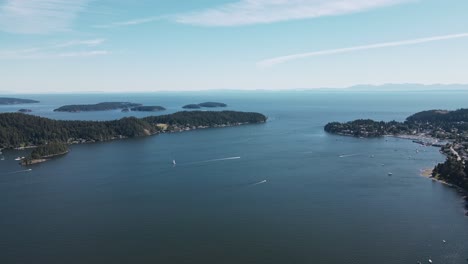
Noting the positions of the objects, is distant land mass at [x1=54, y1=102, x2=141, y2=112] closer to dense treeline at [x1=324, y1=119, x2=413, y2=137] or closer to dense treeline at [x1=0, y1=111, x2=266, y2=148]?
dense treeline at [x1=0, y1=111, x2=266, y2=148]

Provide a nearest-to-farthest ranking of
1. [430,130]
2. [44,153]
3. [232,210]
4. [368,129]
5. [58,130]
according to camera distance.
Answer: [232,210] → [44,153] → [58,130] → [368,129] → [430,130]

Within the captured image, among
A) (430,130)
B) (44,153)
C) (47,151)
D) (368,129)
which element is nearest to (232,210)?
(44,153)

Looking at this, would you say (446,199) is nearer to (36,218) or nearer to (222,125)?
(36,218)

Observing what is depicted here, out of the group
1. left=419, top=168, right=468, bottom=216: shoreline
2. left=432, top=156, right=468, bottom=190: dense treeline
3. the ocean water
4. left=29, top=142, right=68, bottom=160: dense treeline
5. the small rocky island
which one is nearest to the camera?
the ocean water

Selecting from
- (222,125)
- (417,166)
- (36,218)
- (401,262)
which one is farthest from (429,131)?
(36,218)

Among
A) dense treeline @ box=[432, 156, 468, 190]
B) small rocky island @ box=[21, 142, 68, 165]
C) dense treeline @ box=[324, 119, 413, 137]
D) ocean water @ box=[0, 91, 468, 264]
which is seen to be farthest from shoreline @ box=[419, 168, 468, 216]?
small rocky island @ box=[21, 142, 68, 165]

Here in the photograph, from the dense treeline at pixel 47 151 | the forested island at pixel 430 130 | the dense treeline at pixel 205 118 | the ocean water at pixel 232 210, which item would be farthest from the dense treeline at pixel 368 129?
the dense treeline at pixel 47 151

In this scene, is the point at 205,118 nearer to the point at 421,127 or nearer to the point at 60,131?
the point at 60,131

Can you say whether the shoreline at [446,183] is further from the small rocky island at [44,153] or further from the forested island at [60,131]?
the forested island at [60,131]
